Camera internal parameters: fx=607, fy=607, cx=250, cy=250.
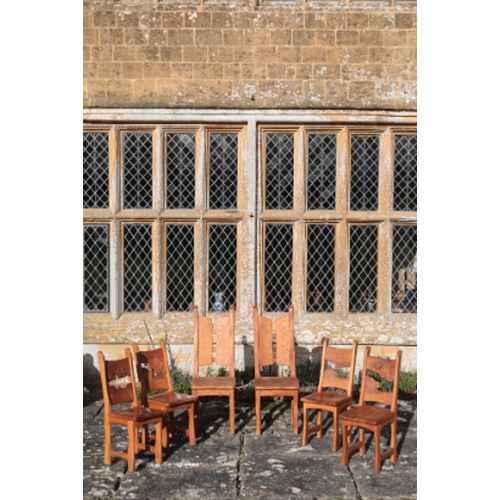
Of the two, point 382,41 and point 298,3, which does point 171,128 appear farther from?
point 382,41

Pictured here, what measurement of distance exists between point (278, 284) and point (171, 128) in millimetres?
2146

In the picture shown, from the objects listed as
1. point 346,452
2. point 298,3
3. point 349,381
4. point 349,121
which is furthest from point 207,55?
point 346,452

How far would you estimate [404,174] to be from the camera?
701cm

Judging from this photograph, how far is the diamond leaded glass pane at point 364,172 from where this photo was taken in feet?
22.9

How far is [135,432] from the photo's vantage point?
4578 mm

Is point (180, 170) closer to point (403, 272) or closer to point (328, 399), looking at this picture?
point (403, 272)

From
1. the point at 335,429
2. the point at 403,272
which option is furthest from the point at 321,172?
the point at 335,429

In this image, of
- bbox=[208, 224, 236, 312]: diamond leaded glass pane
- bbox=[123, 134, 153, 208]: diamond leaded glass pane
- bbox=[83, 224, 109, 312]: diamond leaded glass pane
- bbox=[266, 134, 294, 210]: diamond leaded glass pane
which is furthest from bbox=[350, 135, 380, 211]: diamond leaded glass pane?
bbox=[83, 224, 109, 312]: diamond leaded glass pane

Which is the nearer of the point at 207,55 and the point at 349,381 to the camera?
the point at 349,381

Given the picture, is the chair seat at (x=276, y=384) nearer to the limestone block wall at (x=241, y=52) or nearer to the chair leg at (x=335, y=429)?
the chair leg at (x=335, y=429)

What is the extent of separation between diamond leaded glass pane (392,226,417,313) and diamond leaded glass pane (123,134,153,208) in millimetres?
2878

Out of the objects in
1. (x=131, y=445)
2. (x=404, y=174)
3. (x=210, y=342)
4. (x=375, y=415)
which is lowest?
(x=131, y=445)

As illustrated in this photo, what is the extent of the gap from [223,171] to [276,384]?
8.83 ft

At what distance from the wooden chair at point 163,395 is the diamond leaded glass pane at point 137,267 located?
65.7 inches
